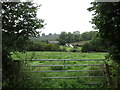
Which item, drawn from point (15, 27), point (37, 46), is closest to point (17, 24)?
point (15, 27)

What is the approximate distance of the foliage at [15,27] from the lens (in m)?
3.51

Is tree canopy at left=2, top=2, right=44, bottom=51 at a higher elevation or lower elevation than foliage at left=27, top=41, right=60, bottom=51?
higher

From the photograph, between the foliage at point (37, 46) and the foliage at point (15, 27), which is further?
the foliage at point (37, 46)

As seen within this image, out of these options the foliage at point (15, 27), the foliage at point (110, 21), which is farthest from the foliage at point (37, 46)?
the foliage at point (110, 21)

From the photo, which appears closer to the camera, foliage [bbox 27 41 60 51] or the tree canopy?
the tree canopy

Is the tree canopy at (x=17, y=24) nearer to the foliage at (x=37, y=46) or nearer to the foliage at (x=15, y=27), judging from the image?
the foliage at (x=15, y=27)

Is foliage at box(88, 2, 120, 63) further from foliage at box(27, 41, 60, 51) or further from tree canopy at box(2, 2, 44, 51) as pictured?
foliage at box(27, 41, 60, 51)

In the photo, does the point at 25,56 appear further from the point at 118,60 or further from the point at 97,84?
the point at 118,60

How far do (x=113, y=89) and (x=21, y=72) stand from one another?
346cm

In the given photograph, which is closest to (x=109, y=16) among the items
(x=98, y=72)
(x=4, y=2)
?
(x=98, y=72)

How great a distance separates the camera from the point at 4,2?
357cm

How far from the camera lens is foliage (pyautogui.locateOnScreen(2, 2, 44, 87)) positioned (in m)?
3.51

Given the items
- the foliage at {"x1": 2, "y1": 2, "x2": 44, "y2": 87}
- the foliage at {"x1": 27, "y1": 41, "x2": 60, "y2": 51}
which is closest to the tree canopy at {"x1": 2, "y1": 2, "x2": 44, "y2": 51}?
the foliage at {"x1": 2, "y1": 2, "x2": 44, "y2": 87}

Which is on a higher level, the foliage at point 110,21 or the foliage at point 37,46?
the foliage at point 110,21
